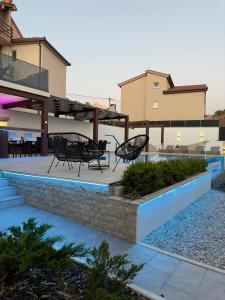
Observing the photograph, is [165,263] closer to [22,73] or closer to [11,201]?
[11,201]

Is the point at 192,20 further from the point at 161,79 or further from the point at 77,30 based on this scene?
the point at 161,79

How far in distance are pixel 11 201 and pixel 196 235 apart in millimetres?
3119

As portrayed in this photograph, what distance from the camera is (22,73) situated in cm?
1014

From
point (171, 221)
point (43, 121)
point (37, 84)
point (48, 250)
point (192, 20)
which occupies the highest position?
point (192, 20)

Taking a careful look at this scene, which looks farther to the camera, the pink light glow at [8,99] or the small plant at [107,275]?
the pink light glow at [8,99]

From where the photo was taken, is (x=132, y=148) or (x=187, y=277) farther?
(x=132, y=148)

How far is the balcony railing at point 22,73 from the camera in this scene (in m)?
9.43

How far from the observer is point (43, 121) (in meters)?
10.9

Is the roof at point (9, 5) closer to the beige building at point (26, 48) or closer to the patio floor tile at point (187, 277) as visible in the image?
the beige building at point (26, 48)

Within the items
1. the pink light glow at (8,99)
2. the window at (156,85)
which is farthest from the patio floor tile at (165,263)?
the window at (156,85)

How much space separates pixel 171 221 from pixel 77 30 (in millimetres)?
15791

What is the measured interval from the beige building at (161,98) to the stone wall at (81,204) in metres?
23.6

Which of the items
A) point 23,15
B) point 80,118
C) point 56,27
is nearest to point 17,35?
point 23,15

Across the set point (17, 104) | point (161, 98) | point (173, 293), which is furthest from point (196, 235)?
point (161, 98)
